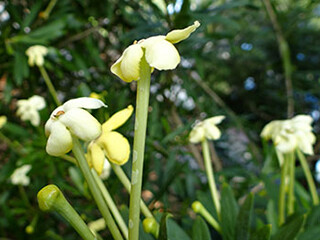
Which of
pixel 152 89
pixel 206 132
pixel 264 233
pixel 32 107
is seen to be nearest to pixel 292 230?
pixel 264 233

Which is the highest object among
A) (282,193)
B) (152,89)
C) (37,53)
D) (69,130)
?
(69,130)

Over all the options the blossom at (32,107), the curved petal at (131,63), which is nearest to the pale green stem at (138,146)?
the curved petal at (131,63)

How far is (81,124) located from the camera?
227 millimetres

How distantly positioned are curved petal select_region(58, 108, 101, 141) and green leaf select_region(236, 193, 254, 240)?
18cm

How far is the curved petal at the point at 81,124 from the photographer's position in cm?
23

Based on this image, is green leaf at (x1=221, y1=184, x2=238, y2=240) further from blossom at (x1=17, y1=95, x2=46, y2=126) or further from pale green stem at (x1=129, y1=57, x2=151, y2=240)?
blossom at (x1=17, y1=95, x2=46, y2=126)

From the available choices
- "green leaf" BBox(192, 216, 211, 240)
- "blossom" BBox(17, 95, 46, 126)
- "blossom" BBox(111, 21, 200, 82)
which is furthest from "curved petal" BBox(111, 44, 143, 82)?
"blossom" BBox(17, 95, 46, 126)

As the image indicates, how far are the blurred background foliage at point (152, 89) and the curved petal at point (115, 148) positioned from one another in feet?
0.51

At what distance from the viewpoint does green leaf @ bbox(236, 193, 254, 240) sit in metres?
0.33

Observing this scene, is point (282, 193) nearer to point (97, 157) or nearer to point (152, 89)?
point (97, 157)

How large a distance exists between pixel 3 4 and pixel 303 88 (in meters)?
1.01

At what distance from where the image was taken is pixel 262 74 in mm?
1322

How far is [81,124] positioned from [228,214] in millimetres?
228

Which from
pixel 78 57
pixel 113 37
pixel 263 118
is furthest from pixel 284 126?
pixel 263 118
